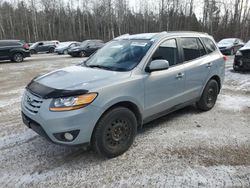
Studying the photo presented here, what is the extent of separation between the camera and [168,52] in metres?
3.96

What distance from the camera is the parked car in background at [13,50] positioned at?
50.5 ft

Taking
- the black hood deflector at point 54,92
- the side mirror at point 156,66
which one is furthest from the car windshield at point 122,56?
the black hood deflector at point 54,92

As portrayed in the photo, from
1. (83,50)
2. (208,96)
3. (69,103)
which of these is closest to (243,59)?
(208,96)

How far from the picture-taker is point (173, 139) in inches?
149

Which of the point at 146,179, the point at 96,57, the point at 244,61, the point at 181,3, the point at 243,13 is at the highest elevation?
the point at 181,3

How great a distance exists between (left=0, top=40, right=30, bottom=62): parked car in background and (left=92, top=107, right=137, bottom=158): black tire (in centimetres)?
1509

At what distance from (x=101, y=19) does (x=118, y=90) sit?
47.3 metres

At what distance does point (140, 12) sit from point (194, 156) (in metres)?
55.5

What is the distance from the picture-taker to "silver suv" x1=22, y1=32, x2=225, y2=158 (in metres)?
2.79

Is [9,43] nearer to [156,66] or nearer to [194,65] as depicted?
[194,65]

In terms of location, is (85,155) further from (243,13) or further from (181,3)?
(181,3)

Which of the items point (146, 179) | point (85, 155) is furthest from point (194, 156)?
point (85, 155)

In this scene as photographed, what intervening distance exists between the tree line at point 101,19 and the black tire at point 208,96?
116 feet

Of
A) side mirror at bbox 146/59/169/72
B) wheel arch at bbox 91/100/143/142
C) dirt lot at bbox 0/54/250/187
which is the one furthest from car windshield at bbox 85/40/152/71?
dirt lot at bbox 0/54/250/187
